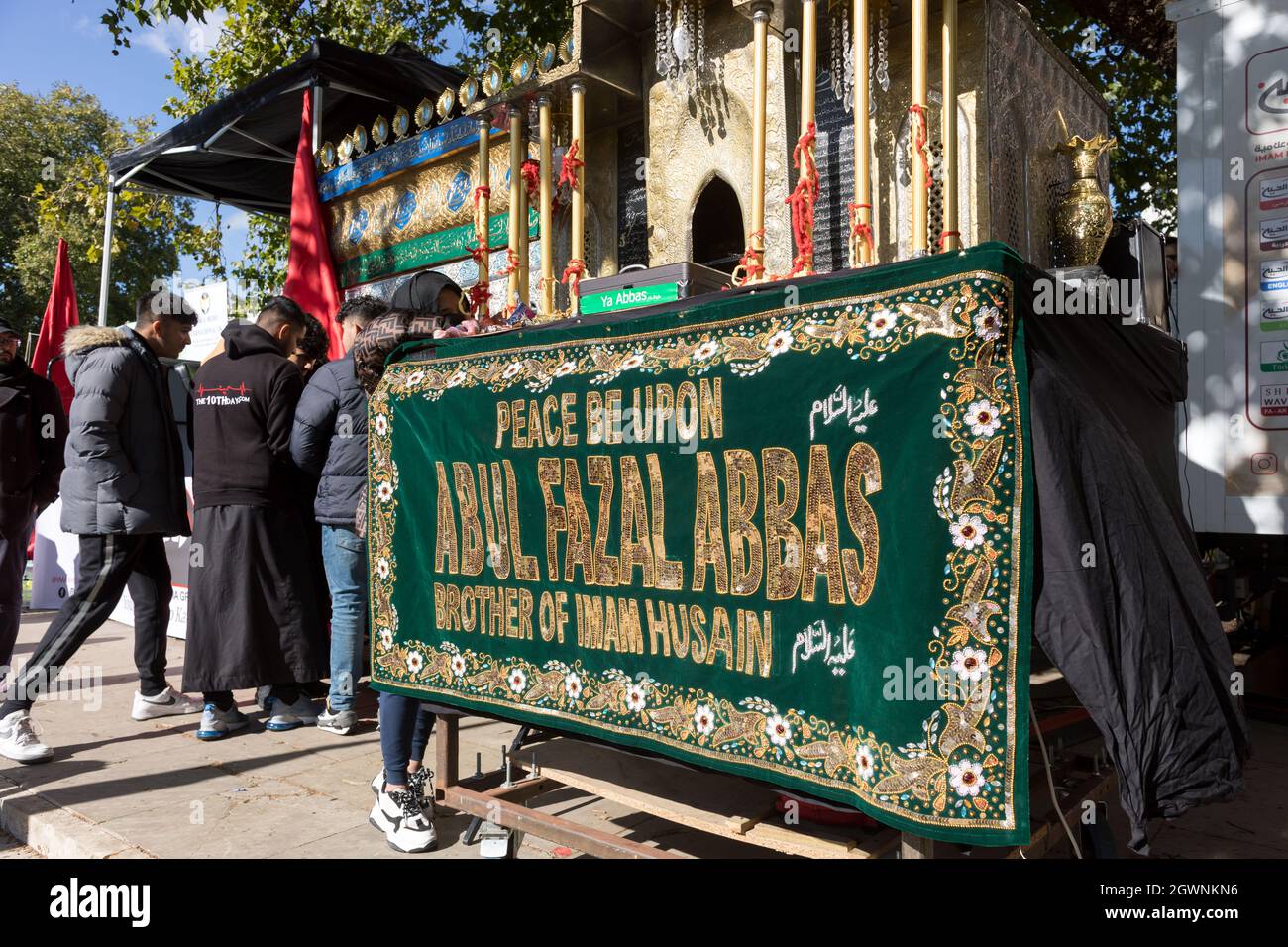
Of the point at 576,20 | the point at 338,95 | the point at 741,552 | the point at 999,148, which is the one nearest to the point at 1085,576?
the point at 741,552

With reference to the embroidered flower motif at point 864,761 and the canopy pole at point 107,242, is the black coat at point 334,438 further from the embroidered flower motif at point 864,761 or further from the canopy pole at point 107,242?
the canopy pole at point 107,242

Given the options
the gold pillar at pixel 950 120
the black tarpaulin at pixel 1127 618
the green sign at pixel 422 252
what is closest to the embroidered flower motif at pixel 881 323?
the black tarpaulin at pixel 1127 618

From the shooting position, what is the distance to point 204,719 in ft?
15.1

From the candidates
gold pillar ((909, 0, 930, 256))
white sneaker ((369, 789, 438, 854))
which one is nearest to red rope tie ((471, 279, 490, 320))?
gold pillar ((909, 0, 930, 256))

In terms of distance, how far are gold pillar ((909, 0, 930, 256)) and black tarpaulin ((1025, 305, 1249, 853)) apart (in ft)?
4.91

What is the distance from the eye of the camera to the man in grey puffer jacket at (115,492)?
433 cm

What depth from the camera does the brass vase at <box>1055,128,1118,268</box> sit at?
4.10 m

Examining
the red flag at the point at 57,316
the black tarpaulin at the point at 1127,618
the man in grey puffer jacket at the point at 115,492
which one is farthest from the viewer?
the red flag at the point at 57,316

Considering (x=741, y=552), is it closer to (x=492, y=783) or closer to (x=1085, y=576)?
(x=1085, y=576)

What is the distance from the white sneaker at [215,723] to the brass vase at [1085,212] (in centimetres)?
464

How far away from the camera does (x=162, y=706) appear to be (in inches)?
196

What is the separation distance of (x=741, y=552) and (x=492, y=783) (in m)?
1.49

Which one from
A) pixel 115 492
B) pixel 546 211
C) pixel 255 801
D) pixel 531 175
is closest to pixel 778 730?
pixel 255 801

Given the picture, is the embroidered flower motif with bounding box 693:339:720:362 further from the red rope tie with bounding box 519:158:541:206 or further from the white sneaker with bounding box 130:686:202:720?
the white sneaker with bounding box 130:686:202:720
